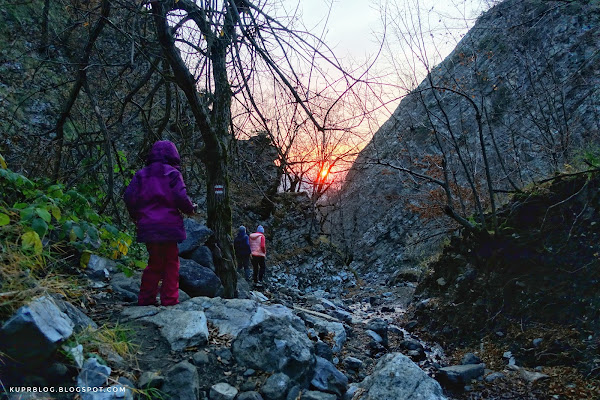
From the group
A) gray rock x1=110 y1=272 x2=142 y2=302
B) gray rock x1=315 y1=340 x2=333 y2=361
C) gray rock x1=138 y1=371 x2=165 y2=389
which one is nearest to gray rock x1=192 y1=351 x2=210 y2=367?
gray rock x1=138 y1=371 x2=165 y2=389

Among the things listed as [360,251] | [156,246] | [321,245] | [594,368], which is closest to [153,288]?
[156,246]

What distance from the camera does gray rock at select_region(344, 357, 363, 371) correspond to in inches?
151

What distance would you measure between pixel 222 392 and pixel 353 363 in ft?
6.01

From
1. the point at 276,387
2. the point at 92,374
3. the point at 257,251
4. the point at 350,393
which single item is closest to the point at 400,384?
the point at 350,393

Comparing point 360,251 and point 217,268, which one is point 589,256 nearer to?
point 217,268

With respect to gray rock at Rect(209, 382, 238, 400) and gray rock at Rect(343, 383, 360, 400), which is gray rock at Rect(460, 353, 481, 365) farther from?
gray rock at Rect(209, 382, 238, 400)

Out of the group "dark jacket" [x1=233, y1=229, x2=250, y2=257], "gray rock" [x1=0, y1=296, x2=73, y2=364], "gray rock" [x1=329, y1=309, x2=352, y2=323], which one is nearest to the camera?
"gray rock" [x1=0, y1=296, x2=73, y2=364]

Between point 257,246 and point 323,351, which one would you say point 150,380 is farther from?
point 257,246

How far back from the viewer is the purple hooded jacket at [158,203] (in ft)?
11.2

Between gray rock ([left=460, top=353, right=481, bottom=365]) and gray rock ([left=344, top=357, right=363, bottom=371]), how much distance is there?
125 cm

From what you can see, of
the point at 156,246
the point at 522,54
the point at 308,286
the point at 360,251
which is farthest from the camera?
the point at 360,251

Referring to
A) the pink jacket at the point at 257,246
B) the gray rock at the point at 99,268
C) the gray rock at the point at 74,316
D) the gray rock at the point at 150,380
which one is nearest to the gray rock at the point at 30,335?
the gray rock at the point at 74,316

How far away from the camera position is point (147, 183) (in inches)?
138

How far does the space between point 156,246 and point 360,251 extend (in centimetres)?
2027
